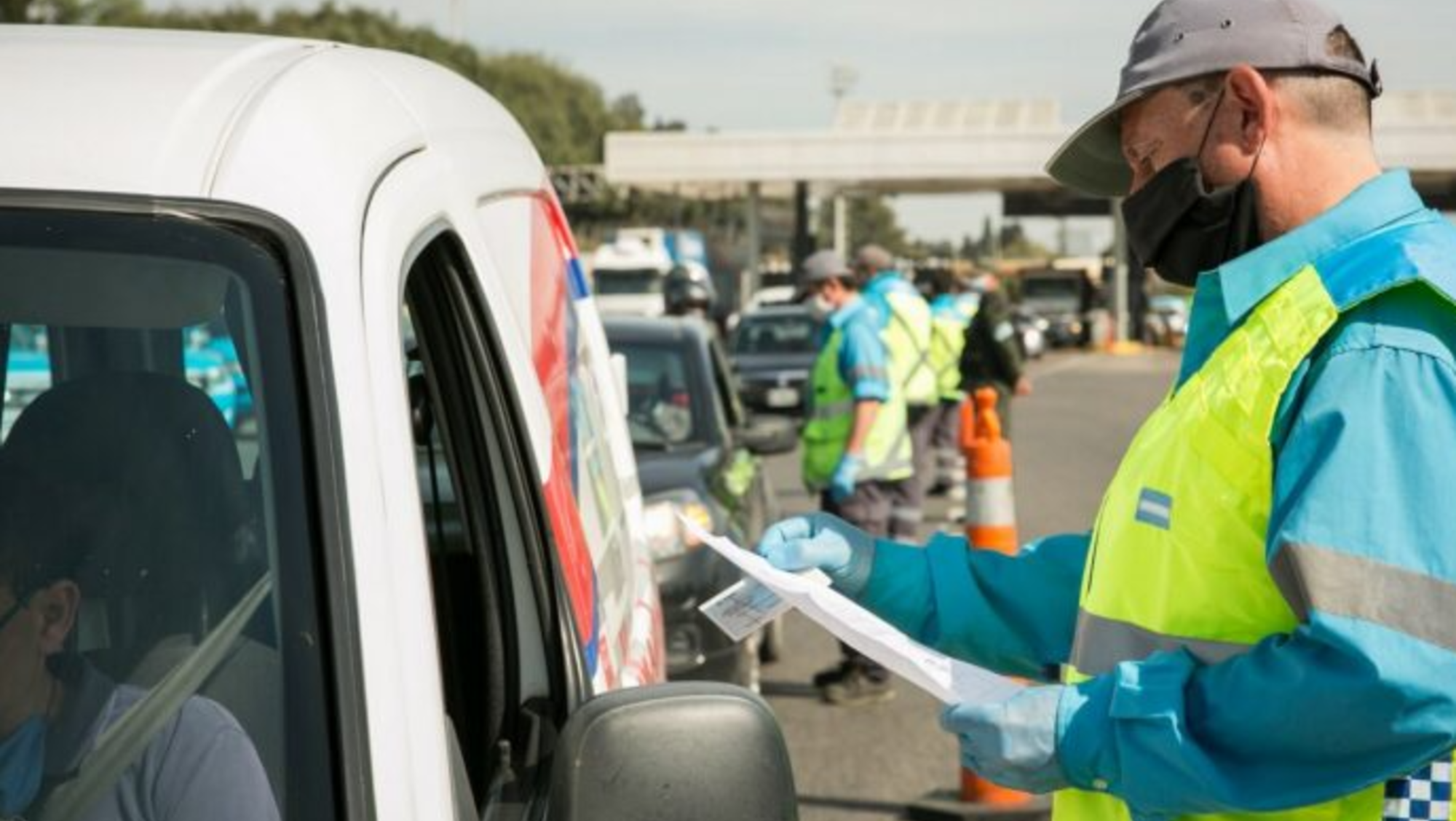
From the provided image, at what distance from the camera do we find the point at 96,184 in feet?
7.25

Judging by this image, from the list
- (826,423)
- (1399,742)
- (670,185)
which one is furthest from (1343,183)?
(670,185)

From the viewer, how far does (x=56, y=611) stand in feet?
7.27

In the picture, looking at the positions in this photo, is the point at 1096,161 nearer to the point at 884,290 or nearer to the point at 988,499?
the point at 988,499

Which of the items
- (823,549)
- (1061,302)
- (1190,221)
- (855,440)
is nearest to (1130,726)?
(1190,221)

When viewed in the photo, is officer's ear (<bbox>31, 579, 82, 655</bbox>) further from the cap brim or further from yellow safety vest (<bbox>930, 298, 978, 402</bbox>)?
yellow safety vest (<bbox>930, 298, 978, 402</bbox>)

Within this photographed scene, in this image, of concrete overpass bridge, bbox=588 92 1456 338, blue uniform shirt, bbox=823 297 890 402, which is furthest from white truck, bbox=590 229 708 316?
blue uniform shirt, bbox=823 297 890 402

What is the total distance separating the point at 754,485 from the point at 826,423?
0.65 meters

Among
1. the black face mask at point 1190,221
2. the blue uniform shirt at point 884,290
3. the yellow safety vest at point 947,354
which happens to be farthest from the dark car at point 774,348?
the black face mask at point 1190,221

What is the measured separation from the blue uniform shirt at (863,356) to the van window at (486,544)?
6993 millimetres

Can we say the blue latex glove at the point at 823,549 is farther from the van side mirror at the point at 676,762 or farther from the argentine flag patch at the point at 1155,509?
the van side mirror at the point at 676,762

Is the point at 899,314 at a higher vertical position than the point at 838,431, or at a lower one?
higher

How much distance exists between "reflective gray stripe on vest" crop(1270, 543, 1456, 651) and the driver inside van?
1.08m

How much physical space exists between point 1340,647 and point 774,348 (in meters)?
28.7

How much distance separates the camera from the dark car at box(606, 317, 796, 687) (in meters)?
8.62
